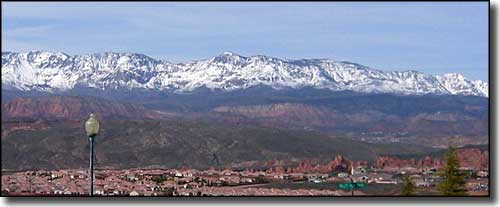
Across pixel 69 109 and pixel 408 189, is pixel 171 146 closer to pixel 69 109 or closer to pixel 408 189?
pixel 69 109

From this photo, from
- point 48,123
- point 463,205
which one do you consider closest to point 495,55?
point 463,205

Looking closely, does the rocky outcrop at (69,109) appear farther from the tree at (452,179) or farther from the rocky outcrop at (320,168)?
the tree at (452,179)

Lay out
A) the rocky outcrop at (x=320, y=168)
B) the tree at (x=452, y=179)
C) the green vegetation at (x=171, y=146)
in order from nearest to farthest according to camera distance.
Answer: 1. the tree at (x=452, y=179)
2. the rocky outcrop at (x=320, y=168)
3. the green vegetation at (x=171, y=146)

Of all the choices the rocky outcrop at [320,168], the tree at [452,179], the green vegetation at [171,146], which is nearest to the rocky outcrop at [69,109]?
the green vegetation at [171,146]

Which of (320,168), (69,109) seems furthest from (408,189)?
(69,109)

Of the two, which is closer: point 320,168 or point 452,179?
point 452,179

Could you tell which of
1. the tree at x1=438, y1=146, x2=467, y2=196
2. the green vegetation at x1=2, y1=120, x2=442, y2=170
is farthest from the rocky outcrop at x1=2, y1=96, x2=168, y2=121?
the tree at x1=438, y1=146, x2=467, y2=196

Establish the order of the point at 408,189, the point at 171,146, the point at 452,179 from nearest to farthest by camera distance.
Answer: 1. the point at 408,189
2. the point at 452,179
3. the point at 171,146

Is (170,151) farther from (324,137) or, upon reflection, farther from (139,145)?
(324,137)

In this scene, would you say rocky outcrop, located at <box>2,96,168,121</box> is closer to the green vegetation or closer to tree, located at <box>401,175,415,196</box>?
the green vegetation
